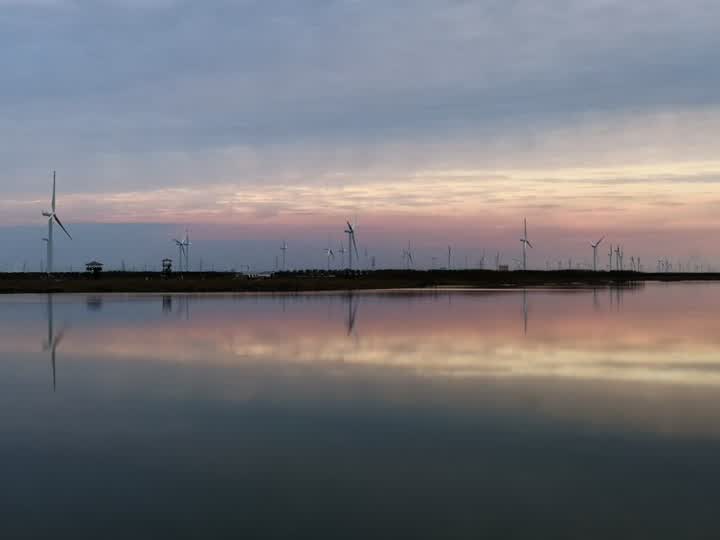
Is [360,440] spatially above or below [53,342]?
below

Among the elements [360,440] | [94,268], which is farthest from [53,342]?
[94,268]

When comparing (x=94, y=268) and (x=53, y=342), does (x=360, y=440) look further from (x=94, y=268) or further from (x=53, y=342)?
(x=94, y=268)

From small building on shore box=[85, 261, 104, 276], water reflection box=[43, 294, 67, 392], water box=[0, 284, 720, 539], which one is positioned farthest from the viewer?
small building on shore box=[85, 261, 104, 276]

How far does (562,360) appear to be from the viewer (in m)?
21.7

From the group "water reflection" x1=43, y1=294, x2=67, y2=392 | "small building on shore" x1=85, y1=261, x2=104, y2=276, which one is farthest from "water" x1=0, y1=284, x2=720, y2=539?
"small building on shore" x1=85, y1=261, x2=104, y2=276

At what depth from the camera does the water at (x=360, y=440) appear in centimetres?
877

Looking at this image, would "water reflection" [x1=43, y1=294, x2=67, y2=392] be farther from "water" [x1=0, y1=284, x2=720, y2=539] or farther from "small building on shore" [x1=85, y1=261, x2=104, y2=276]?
"small building on shore" [x1=85, y1=261, x2=104, y2=276]

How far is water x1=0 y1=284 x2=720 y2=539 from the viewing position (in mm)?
8773

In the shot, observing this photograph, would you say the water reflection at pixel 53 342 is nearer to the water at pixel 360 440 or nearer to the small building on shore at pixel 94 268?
the water at pixel 360 440

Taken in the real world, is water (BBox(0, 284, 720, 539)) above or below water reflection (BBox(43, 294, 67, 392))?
below

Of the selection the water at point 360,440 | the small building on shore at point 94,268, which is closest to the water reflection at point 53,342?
the water at point 360,440

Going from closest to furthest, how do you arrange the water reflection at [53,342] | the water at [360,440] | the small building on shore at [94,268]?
the water at [360,440]
the water reflection at [53,342]
the small building on shore at [94,268]

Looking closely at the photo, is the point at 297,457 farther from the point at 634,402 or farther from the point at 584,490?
the point at 634,402

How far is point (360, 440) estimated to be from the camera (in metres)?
12.3
